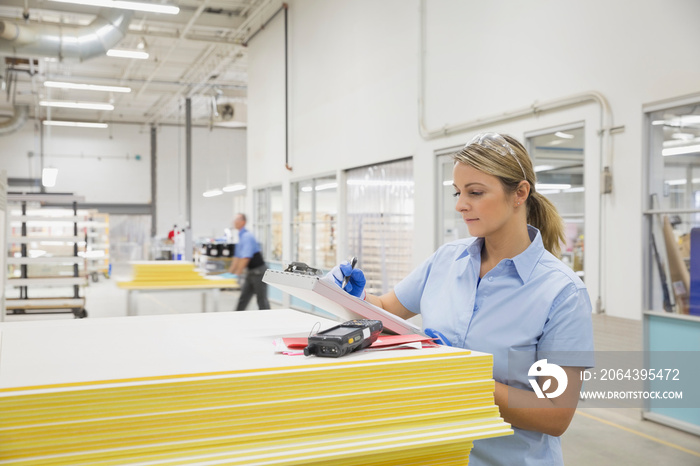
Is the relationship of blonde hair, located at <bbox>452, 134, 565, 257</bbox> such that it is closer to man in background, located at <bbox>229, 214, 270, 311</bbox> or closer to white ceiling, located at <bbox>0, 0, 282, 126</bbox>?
man in background, located at <bbox>229, 214, 270, 311</bbox>

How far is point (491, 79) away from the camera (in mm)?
6207

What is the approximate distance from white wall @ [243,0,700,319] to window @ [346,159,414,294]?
1.05 feet

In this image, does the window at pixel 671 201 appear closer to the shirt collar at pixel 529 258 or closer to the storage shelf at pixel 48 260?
the shirt collar at pixel 529 258

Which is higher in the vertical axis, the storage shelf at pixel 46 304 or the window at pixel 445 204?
the window at pixel 445 204

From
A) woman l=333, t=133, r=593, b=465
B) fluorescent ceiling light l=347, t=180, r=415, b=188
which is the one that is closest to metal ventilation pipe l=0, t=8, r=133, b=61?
fluorescent ceiling light l=347, t=180, r=415, b=188

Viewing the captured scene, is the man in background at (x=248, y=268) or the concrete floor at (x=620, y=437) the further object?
the man in background at (x=248, y=268)

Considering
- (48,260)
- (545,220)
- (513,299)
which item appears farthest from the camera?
(48,260)

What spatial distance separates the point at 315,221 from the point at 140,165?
1492cm

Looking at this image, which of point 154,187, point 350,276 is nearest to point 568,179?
point 350,276

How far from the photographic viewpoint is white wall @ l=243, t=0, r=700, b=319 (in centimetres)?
465

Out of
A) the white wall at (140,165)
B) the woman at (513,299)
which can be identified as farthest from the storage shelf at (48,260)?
the white wall at (140,165)

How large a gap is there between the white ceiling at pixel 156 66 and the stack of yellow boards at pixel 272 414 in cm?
1135

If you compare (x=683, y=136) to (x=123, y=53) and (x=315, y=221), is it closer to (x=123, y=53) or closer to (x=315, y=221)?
(x=315, y=221)

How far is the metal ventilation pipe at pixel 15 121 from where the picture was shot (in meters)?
20.0
